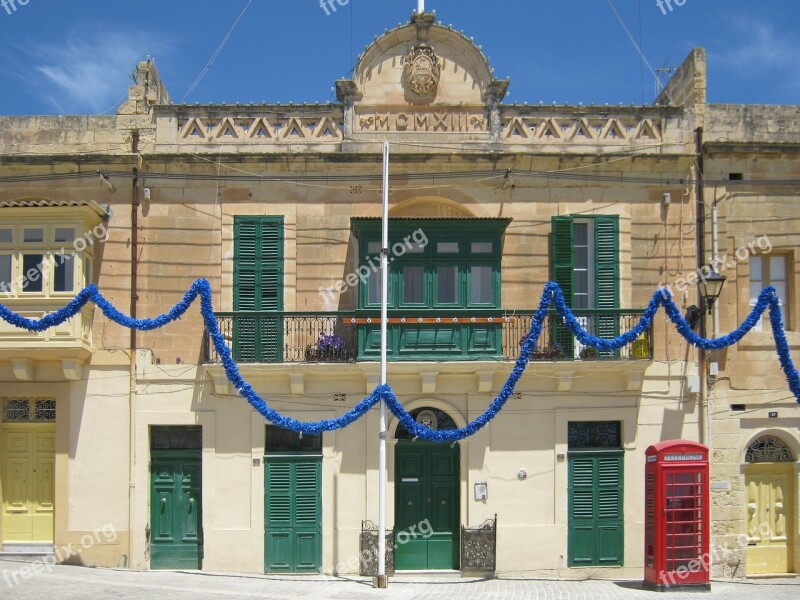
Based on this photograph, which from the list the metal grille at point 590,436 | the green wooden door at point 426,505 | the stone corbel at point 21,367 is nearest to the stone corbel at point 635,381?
the metal grille at point 590,436

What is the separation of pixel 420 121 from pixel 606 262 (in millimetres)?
4584

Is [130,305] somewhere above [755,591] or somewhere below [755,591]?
above

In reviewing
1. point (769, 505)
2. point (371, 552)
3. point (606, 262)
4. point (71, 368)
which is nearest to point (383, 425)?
point (371, 552)

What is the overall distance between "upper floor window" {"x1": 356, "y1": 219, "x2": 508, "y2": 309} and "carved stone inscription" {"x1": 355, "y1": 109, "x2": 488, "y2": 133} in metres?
2.13

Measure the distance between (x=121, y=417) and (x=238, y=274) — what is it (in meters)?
3.49

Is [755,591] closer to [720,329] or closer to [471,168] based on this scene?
[720,329]

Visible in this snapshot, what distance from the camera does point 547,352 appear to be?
17828mm

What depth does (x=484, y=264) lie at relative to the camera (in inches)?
701

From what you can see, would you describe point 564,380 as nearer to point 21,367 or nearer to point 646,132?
point 646,132

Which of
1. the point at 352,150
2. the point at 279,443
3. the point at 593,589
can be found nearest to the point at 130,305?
the point at 279,443

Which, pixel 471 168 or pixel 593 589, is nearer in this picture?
pixel 593 589

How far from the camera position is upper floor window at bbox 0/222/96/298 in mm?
17484

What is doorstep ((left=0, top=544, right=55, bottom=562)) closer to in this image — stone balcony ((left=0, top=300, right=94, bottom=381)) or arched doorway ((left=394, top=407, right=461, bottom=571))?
stone balcony ((left=0, top=300, right=94, bottom=381))

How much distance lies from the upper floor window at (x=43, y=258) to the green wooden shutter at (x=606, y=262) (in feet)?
32.2
